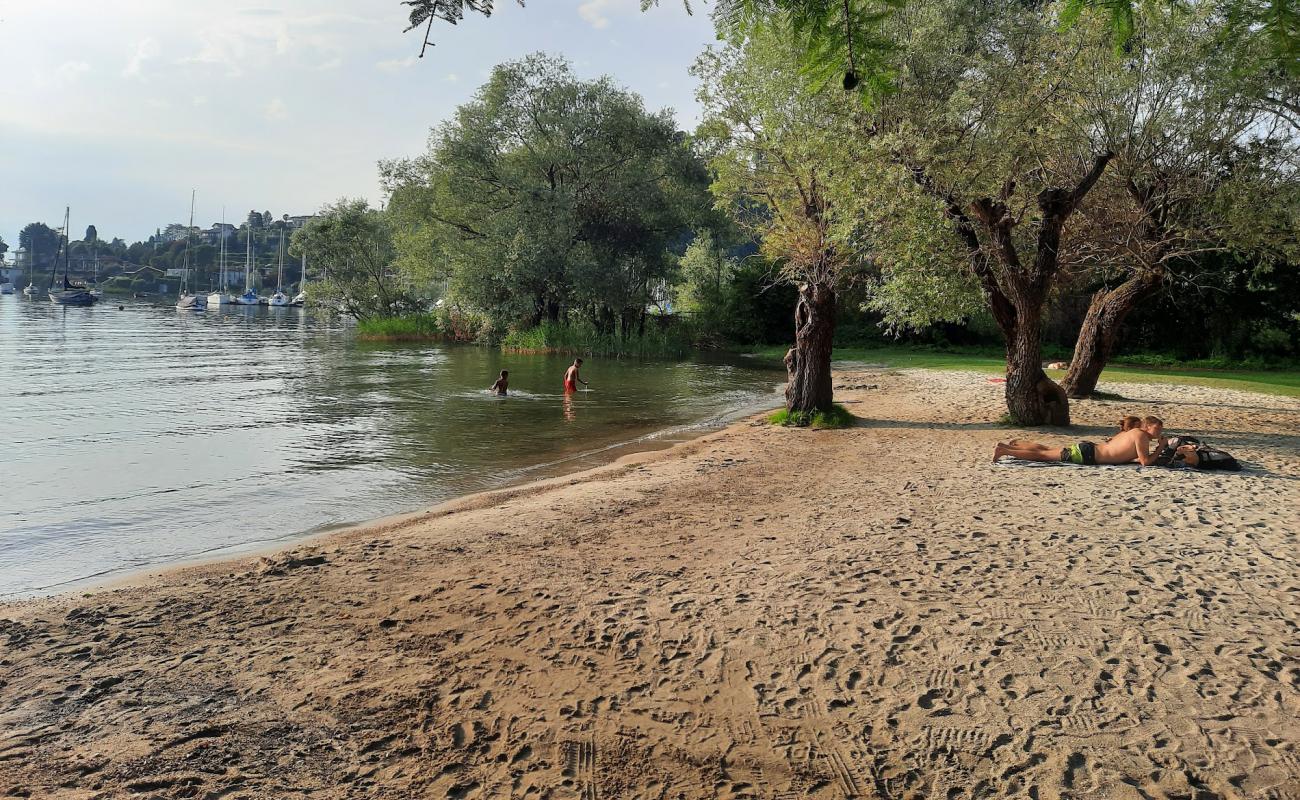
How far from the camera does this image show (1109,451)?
38.1 feet

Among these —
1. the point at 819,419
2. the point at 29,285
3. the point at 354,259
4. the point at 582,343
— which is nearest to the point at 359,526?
the point at 819,419

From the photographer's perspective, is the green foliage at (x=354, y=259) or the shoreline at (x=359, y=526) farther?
the green foliage at (x=354, y=259)

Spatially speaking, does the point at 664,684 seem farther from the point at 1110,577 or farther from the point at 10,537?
the point at 10,537

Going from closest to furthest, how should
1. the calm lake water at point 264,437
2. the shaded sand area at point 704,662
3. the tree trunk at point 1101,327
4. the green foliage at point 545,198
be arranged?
the shaded sand area at point 704,662
the calm lake water at point 264,437
the tree trunk at point 1101,327
the green foliage at point 545,198

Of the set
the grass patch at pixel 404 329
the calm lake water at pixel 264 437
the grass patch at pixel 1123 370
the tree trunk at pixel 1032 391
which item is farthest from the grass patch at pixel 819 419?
the grass patch at pixel 404 329

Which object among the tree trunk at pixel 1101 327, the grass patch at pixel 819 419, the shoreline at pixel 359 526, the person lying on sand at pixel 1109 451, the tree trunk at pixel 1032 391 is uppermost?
the tree trunk at pixel 1101 327

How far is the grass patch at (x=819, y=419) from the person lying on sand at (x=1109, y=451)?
201 inches

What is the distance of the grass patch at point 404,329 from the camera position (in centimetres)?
5441

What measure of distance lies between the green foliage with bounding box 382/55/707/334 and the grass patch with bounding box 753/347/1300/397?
10.9 meters

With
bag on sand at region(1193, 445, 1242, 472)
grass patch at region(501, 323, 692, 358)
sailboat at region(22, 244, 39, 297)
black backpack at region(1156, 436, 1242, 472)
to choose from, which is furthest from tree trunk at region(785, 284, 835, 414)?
sailboat at region(22, 244, 39, 297)

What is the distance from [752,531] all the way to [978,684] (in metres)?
3.66

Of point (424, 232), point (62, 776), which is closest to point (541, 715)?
point (62, 776)

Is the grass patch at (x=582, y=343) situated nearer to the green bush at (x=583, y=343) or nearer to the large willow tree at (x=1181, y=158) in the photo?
the green bush at (x=583, y=343)

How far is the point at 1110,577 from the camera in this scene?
661 cm
